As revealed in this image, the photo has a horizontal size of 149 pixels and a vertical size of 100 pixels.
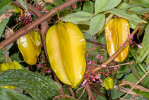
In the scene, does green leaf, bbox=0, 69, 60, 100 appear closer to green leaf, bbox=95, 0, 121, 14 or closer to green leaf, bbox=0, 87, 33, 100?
green leaf, bbox=0, 87, 33, 100

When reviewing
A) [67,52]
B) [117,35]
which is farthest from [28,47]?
[117,35]

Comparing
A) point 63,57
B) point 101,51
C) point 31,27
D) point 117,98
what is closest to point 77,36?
point 63,57

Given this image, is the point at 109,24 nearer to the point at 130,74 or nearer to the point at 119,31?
the point at 119,31

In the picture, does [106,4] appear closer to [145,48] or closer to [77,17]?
[77,17]

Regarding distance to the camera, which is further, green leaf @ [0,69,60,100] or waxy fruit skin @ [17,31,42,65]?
waxy fruit skin @ [17,31,42,65]

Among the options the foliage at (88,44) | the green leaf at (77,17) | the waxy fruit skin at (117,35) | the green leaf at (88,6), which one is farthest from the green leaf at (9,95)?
the green leaf at (88,6)

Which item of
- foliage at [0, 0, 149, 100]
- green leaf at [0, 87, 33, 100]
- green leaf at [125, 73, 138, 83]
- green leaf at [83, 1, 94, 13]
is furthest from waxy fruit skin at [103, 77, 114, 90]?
green leaf at [0, 87, 33, 100]
